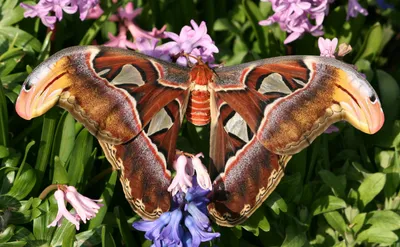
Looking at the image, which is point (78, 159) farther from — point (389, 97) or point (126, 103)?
point (389, 97)

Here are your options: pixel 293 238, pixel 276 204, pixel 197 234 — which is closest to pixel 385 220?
pixel 293 238

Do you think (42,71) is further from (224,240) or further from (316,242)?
(316,242)

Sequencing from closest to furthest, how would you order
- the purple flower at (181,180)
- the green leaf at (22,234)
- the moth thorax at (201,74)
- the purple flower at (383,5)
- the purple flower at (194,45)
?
the purple flower at (181,180) → the moth thorax at (201,74) → the green leaf at (22,234) → the purple flower at (194,45) → the purple flower at (383,5)

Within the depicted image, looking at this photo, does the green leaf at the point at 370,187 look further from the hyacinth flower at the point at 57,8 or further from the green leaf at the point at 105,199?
the hyacinth flower at the point at 57,8

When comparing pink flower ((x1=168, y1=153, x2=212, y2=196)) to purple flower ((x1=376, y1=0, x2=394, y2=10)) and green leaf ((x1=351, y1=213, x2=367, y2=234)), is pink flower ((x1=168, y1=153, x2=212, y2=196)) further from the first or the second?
purple flower ((x1=376, y1=0, x2=394, y2=10))

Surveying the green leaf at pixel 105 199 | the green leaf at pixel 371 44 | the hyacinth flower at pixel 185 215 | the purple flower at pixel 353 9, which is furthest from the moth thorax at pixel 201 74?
the green leaf at pixel 371 44

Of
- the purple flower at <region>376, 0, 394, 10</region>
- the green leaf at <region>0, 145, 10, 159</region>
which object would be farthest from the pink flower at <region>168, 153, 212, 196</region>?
the purple flower at <region>376, 0, 394, 10</region>
